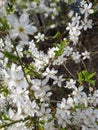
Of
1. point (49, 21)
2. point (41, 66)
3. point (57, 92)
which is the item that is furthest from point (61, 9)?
point (41, 66)

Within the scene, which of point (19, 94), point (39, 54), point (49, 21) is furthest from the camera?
point (49, 21)

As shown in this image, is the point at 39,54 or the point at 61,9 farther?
the point at 61,9

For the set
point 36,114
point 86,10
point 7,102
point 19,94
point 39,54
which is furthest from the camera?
point 86,10

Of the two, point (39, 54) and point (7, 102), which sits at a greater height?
point (39, 54)

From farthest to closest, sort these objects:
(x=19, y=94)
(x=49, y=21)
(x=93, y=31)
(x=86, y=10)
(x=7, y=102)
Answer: (x=49, y=21)
(x=93, y=31)
(x=86, y=10)
(x=7, y=102)
(x=19, y=94)

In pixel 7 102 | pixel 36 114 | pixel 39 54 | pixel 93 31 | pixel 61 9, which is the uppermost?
pixel 61 9

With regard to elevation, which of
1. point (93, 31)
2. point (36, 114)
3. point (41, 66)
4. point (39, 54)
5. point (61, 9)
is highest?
point (61, 9)

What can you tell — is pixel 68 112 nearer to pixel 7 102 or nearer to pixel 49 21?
pixel 7 102

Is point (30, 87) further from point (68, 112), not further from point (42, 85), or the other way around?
point (68, 112)

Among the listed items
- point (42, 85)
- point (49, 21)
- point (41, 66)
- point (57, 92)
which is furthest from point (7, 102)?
point (49, 21)

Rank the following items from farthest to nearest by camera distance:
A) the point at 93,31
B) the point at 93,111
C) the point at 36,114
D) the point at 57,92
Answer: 1. the point at 93,31
2. the point at 57,92
3. the point at 93,111
4. the point at 36,114
